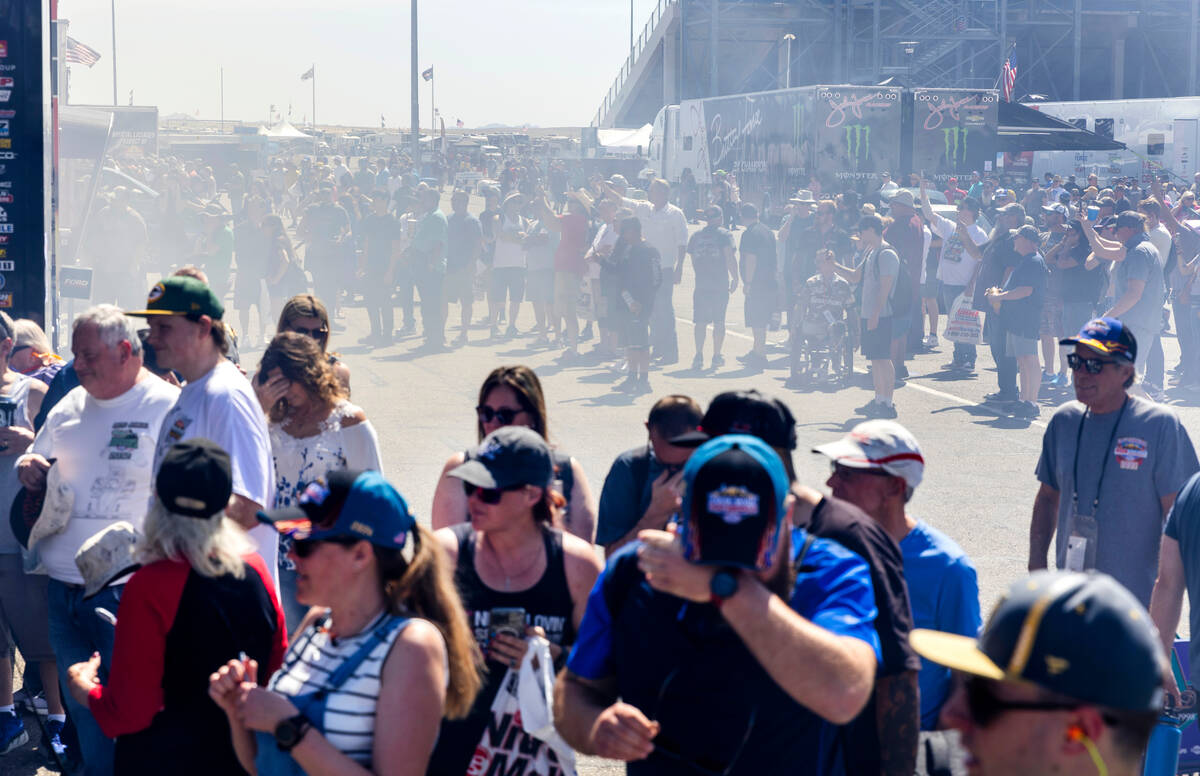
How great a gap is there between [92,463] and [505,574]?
196cm

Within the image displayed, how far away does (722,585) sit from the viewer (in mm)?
2191

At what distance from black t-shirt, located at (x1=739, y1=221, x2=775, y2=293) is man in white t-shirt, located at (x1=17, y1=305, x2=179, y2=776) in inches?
472

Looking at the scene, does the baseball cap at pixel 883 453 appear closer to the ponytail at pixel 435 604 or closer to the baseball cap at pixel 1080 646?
the ponytail at pixel 435 604

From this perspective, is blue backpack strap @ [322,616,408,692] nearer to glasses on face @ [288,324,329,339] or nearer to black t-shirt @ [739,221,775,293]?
glasses on face @ [288,324,329,339]

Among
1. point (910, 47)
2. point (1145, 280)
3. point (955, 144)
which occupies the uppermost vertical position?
point (910, 47)

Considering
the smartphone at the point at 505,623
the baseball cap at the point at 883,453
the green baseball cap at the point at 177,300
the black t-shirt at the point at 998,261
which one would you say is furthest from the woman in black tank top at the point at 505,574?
the black t-shirt at the point at 998,261

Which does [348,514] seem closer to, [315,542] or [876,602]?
[315,542]

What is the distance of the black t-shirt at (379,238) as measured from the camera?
16719 millimetres

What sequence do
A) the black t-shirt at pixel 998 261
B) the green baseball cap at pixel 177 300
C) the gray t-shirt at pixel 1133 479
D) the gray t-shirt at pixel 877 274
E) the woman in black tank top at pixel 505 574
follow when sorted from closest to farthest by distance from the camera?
the woman in black tank top at pixel 505 574, the green baseball cap at pixel 177 300, the gray t-shirt at pixel 1133 479, the gray t-shirt at pixel 877 274, the black t-shirt at pixel 998 261

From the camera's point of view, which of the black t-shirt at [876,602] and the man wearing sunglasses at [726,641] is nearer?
the man wearing sunglasses at [726,641]

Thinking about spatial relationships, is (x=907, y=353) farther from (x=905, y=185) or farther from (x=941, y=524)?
(x=905, y=185)

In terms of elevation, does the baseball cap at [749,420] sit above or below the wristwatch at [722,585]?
above

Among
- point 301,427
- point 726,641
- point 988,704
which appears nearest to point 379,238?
point 301,427

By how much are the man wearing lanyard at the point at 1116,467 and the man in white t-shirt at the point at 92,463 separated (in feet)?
11.7
